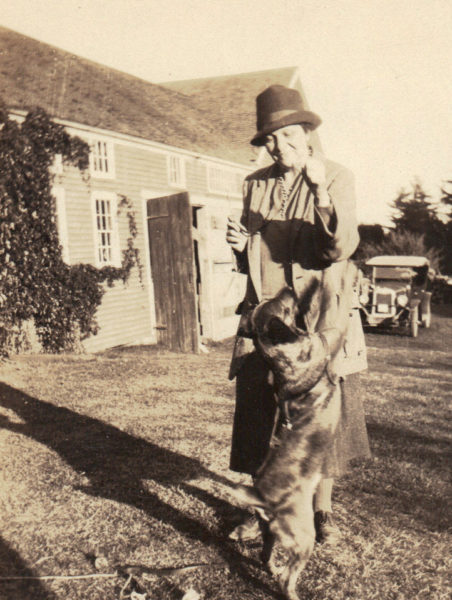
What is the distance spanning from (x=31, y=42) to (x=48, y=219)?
545 centimetres

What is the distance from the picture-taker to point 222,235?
1335 cm

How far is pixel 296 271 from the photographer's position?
285 cm

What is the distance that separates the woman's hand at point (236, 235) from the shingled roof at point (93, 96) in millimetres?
9200

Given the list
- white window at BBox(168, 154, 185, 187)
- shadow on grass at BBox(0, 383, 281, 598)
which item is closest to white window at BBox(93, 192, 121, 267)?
white window at BBox(168, 154, 185, 187)

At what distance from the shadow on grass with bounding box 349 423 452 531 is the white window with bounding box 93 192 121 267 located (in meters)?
8.54

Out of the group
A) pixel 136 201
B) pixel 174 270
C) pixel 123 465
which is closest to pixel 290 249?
pixel 123 465

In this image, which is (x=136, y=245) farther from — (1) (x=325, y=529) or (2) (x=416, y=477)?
(1) (x=325, y=529)

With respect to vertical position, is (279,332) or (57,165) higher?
(57,165)

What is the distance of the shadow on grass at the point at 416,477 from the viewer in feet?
12.5

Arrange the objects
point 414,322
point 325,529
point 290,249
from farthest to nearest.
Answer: point 414,322, point 325,529, point 290,249

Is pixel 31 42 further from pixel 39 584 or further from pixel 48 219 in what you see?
pixel 39 584

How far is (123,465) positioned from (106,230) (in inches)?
349

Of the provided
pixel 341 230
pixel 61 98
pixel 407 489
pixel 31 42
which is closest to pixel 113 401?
pixel 407 489

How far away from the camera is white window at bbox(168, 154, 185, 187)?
596 inches
